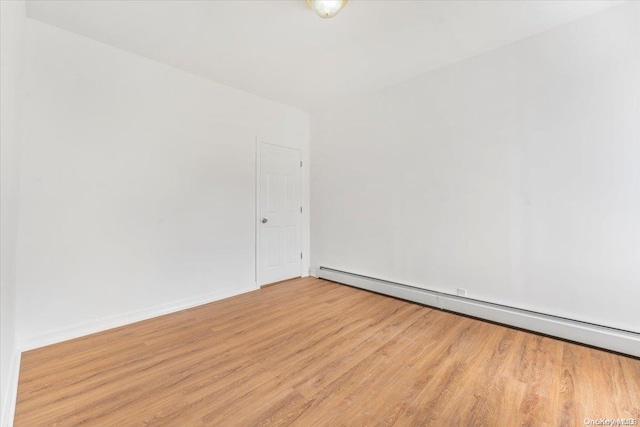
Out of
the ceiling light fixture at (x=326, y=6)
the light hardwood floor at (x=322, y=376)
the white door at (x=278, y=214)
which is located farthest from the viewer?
the white door at (x=278, y=214)

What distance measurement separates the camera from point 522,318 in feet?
8.63

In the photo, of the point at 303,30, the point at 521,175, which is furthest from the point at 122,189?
the point at 521,175

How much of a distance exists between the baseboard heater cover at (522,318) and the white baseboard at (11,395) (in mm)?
3328

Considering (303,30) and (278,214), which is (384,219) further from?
(303,30)

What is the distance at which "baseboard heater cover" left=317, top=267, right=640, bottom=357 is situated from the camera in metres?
2.22

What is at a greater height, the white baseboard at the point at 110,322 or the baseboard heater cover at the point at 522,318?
the baseboard heater cover at the point at 522,318

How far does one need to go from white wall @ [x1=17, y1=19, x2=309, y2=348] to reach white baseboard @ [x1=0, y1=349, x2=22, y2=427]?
0.34 meters

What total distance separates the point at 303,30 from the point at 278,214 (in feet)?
8.13

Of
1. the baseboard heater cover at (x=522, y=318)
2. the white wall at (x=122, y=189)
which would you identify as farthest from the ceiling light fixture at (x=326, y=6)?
the baseboard heater cover at (x=522, y=318)

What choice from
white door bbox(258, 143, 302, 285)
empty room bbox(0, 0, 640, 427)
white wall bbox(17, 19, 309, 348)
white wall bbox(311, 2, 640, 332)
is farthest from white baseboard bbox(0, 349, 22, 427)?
white wall bbox(311, 2, 640, 332)

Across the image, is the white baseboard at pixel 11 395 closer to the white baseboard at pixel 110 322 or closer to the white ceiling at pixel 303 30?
the white baseboard at pixel 110 322

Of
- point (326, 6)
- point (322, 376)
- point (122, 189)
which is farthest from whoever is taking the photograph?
point (122, 189)

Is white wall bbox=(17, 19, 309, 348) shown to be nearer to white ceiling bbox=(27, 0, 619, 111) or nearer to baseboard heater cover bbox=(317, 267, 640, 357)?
white ceiling bbox=(27, 0, 619, 111)

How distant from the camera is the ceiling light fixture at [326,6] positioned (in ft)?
6.82
